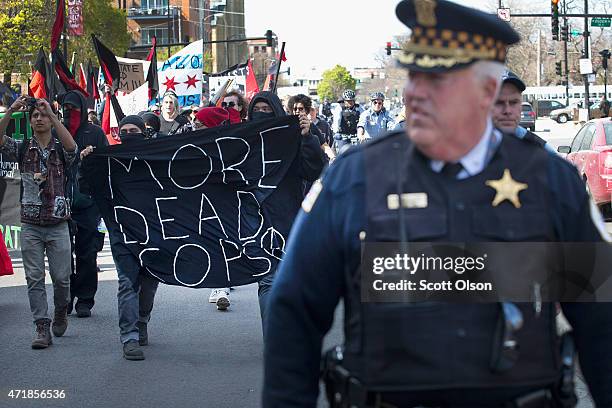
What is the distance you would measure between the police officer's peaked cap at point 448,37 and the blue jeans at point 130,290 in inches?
232

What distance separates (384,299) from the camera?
291cm

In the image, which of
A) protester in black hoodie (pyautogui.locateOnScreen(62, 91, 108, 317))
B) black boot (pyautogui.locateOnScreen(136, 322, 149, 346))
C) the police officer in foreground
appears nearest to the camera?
the police officer in foreground

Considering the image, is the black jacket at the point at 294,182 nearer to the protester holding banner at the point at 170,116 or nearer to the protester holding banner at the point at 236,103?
the protester holding banner at the point at 236,103

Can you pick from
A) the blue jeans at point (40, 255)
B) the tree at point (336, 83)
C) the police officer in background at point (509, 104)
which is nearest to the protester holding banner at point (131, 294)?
the blue jeans at point (40, 255)

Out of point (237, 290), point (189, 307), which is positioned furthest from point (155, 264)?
point (237, 290)

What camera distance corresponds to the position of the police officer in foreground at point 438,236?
2.85m

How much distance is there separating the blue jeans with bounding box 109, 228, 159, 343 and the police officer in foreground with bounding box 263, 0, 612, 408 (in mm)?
5697

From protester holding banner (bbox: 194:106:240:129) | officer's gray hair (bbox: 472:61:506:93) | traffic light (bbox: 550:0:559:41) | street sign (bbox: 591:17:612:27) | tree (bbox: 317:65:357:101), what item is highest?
tree (bbox: 317:65:357:101)

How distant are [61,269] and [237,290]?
345 cm

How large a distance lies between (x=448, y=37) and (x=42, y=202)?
648 cm

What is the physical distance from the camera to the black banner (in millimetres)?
8898

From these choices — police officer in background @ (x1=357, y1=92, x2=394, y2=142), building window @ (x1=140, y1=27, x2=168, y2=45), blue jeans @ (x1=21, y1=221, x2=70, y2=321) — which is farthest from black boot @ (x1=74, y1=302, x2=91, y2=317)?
building window @ (x1=140, y1=27, x2=168, y2=45)

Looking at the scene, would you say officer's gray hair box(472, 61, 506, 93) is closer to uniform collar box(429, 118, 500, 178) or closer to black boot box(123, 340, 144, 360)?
uniform collar box(429, 118, 500, 178)

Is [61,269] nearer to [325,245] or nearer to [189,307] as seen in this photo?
[189,307]
